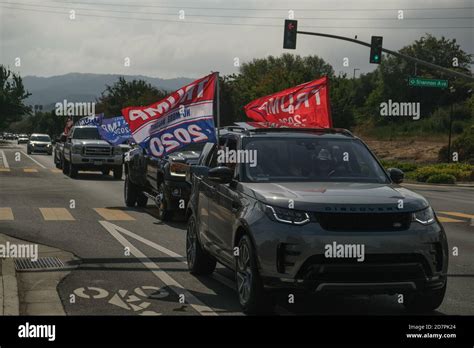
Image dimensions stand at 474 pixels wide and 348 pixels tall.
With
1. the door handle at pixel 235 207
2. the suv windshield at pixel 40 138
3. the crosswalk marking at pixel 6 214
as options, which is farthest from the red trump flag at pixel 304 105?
the suv windshield at pixel 40 138

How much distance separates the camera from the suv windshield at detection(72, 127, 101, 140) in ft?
107

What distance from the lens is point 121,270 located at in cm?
1055

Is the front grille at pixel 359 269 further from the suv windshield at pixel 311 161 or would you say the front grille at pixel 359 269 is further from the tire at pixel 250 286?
the suv windshield at pixel 311 161

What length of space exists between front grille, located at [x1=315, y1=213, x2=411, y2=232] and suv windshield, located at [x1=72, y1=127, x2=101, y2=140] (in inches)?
1035

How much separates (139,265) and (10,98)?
10767 cm

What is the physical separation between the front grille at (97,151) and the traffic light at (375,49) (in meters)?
11.3

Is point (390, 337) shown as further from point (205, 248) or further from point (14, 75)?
point (14, 75)

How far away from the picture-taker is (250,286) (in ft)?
25.3

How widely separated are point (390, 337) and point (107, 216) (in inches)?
443

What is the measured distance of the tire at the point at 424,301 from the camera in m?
7.84

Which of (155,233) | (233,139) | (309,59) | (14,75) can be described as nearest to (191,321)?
(233,139)

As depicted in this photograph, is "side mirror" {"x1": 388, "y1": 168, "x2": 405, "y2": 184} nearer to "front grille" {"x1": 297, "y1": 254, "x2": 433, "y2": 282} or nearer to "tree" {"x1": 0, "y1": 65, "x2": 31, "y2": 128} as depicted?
"front grille" {"x1": 297, "y1": 254, "x2": 433, "y2": 282}

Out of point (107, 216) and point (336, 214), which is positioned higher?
point (336, 214)

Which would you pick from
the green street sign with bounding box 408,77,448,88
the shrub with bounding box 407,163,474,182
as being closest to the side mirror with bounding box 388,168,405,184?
the green street sign with bounding box 408,77,448,88
